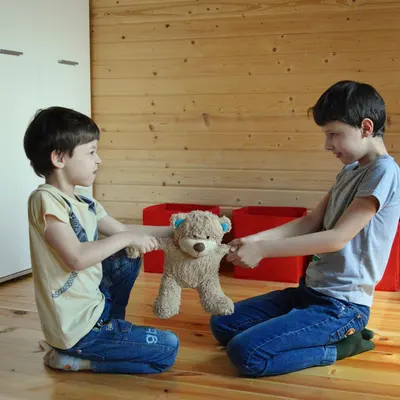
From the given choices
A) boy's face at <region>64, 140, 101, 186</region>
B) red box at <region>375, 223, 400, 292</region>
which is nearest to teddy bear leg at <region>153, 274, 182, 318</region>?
boy's face at <region>64, 140, 101, 186</region>

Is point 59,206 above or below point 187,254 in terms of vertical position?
above

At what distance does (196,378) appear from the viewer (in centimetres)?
138

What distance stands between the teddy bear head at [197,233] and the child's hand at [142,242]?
0.07 m

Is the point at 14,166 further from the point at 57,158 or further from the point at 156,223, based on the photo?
the point at 57,158

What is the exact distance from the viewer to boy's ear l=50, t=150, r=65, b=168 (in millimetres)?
1337

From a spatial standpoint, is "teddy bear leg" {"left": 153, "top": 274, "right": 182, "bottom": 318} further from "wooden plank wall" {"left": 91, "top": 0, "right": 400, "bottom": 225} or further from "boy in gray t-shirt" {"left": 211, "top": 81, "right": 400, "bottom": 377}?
"wooden plank wall" {"left": 91, "top": 0, "right": 400, "bottom": 225}

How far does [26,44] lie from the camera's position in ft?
7.25

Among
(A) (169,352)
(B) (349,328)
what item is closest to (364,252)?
(B) (349,328)

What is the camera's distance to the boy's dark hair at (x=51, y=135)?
1.33 m

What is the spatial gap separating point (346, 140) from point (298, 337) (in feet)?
1.58

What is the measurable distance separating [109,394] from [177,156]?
1.44 meters

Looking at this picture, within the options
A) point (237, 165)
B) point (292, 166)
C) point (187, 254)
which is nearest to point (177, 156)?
point (237, 165)

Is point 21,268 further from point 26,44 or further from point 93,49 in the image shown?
point 93,49

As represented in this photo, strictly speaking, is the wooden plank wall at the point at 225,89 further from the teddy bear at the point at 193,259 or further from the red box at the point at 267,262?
the teddy bear at the point at 193,259
